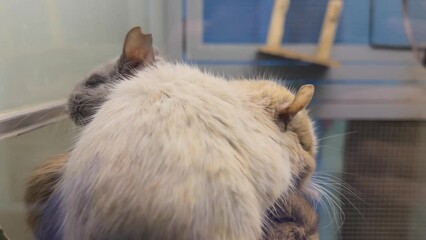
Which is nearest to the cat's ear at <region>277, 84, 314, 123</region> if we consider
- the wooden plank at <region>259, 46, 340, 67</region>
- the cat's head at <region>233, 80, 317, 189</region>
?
the cat's head at <region>233, 80, 317, 189</region>

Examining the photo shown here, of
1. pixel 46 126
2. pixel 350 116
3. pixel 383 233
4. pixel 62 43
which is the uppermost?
pixel 62 43

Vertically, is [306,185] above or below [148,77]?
below

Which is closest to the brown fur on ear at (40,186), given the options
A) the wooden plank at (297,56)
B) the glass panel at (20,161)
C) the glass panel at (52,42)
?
the glass panel at (20,161)

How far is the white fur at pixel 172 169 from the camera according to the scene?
366 mm

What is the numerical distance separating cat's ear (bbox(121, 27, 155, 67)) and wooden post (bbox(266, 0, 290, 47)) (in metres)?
0.56

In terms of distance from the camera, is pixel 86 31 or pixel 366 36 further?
pixel 366 36

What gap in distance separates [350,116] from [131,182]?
861 mm

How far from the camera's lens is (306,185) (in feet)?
1.78

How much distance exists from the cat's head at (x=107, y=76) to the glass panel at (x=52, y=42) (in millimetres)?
103

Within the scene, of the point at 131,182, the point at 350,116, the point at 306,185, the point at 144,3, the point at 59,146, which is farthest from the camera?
the point at 350,116

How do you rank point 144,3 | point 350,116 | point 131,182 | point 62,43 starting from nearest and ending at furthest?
point 131,182
point 62,43
point 144,3
point 350,116

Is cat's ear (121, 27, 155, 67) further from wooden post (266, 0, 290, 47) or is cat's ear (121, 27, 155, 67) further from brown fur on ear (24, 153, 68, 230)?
wooden post (266, 0, 290, 47)

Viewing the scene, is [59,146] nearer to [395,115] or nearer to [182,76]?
[182,76]

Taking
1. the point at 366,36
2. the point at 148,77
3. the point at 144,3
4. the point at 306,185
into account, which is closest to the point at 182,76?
the point at 148,77
